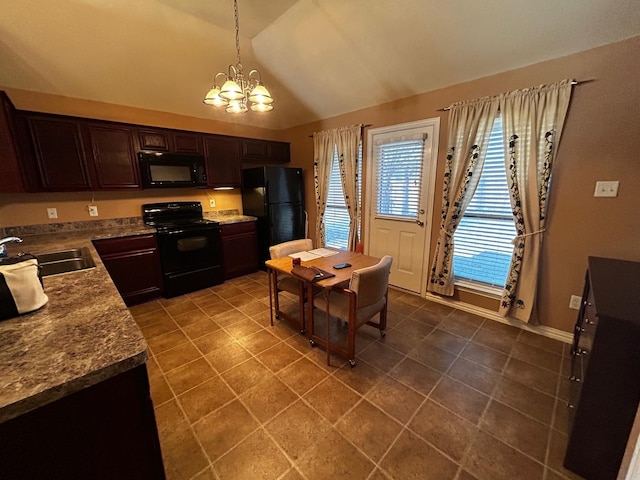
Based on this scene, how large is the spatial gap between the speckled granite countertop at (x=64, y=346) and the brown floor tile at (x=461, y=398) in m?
1.82

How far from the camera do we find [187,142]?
3502mm

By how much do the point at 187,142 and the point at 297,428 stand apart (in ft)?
11.6

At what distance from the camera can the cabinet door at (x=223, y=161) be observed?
3.73 m

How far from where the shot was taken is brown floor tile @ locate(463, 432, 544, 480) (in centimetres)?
131

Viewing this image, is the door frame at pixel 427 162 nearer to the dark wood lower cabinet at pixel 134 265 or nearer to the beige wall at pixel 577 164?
the beige wall at pixel 577 164

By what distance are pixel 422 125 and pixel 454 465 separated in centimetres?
302

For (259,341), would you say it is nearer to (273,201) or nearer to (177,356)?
(177,356)

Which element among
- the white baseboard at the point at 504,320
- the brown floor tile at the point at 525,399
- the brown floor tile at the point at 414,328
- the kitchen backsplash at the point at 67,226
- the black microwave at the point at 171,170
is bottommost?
the brown floor tile at the point at 525,399

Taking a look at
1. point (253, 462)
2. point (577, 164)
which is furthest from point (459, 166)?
point (253, 462)

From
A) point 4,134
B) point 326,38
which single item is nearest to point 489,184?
point 326,38

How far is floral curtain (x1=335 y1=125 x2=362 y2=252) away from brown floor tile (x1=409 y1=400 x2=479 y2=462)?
2436 mm

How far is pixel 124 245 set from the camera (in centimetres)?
291

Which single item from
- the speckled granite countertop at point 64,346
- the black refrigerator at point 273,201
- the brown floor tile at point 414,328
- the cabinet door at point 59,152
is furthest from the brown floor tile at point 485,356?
the cabinet door at point 59,152

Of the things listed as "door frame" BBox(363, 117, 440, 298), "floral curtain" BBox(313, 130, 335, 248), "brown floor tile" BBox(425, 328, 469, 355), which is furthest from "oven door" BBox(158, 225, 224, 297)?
"brown floor tile" BBox(425, 328, 469, 355)
